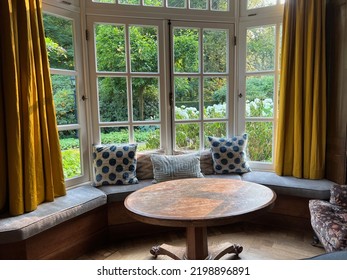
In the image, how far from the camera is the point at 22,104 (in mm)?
2062

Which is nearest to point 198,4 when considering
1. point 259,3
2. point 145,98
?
→ point 259,3

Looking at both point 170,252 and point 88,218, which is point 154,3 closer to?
point 88,218

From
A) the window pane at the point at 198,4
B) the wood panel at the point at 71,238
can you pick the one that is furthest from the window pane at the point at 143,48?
the wood panel at the point at 71,238

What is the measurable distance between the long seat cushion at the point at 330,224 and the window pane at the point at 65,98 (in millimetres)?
2220

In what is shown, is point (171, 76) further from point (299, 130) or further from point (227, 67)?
point (299, 130)

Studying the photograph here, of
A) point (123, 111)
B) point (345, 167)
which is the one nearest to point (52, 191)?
point (123, 111)

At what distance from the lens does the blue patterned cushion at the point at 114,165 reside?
272 cm

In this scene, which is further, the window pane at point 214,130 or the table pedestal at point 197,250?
the window pane at point 214,130

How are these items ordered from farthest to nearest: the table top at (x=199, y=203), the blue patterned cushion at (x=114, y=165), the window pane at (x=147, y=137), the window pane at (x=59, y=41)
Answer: the window pane at (x=147, y=137)
the blue patterned cushion at (x=114, y=165)
the window pane at (x=59, y=41)
the table top at (x=199, y=203)

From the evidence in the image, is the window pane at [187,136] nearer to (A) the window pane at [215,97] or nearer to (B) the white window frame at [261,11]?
(A) the window pane at [215,97]

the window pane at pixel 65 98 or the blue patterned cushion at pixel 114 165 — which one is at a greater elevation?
the window pane at pixel 65 98

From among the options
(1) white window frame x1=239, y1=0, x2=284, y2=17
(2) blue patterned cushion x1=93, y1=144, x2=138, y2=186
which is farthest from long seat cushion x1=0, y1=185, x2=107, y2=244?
(1) white window frame x1=239, y1=0, x2=284, y2=17

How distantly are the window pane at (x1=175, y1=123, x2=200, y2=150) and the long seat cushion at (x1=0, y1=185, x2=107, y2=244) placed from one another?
3.48 ft

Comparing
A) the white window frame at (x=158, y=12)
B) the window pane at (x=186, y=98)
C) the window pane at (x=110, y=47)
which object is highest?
the white window frame at (x=158, y=12)
